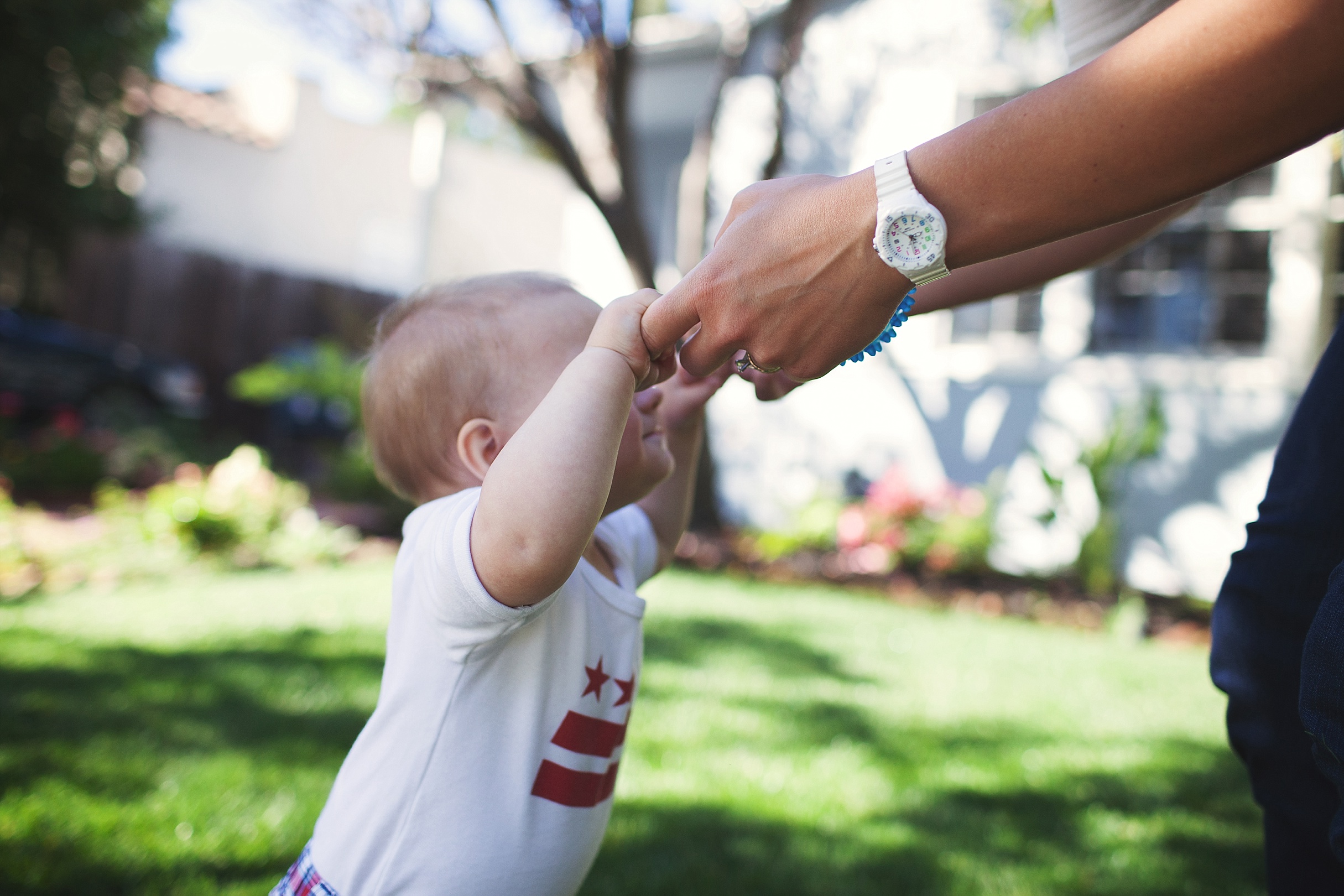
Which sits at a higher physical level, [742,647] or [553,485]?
[553,485]

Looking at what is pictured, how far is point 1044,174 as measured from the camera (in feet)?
3.48

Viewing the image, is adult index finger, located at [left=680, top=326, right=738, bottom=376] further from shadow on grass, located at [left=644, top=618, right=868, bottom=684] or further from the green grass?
shadow on grass, located at [left=644, top=618, right=868, bottom=684]

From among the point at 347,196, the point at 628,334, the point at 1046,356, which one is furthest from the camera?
the point at 347,196

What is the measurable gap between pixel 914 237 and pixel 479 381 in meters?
0.69

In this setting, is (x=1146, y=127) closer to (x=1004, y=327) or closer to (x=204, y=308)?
(x=1004, y=327)

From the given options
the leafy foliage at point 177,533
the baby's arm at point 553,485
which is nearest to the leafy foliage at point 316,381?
the leafy foliage at point 177,533

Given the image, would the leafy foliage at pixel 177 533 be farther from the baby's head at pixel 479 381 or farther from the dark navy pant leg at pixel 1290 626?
the dark navy pant leg at pixel 1290 626

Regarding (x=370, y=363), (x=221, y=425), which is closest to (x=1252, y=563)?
(x=370, y=363)

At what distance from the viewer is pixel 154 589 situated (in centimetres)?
503

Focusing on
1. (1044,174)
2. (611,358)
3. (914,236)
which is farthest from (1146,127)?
(611,358)

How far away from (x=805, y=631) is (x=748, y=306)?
13.1 ft

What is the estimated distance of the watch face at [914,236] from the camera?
3.62ft

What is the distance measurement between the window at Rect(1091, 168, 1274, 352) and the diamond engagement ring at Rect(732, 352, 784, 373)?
637cm

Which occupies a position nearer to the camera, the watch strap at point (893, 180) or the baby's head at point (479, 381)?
the watch strap at point (893, 180)
